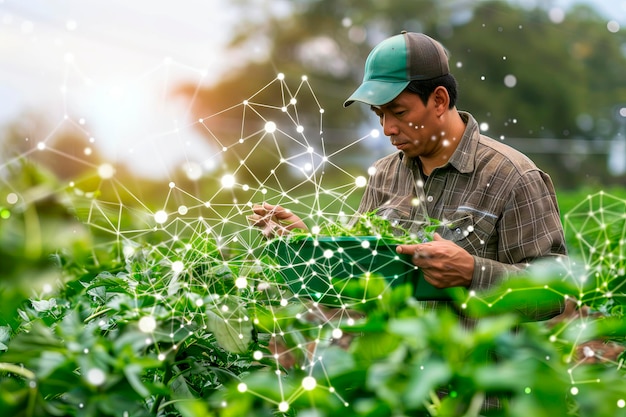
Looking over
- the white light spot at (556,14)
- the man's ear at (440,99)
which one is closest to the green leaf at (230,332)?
the man's ear at (440,99)

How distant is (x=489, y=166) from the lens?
1467 millimetres

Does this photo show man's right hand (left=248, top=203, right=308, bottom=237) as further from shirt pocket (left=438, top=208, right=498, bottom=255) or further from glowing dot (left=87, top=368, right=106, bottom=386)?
glowing dot (left=87, top=368, right=106, bottom=386)

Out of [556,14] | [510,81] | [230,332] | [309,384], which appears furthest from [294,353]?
[556,14]

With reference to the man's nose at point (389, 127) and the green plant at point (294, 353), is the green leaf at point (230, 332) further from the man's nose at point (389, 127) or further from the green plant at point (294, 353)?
the man's nose at point (389, 127)

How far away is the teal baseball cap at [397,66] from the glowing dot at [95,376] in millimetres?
784

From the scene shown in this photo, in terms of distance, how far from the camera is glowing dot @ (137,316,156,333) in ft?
2.90

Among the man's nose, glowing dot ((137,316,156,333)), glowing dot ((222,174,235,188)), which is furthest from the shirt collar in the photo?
glowing dot ((137,316,156,333))

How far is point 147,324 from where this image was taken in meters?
0.89

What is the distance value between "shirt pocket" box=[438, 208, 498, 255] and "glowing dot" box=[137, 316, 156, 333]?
69 cm

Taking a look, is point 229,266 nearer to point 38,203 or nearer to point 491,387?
point 38,203

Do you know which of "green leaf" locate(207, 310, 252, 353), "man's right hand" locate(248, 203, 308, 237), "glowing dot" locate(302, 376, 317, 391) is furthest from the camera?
"man's right hand" locate(248, 203, 308, 237)

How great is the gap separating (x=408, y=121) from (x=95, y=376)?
86cm

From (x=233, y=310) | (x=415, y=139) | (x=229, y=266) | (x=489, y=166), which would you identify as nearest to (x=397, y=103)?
(x=415, y=139)

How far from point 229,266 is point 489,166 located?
1.92 ft
